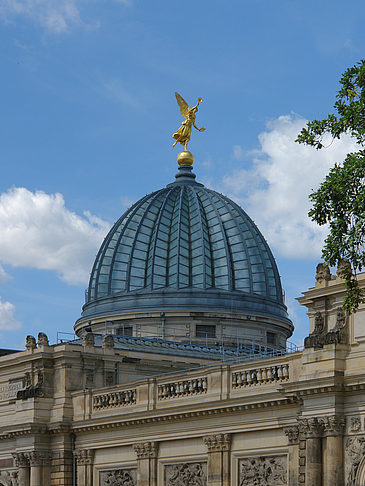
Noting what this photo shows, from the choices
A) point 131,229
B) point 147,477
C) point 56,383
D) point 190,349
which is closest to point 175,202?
point 131,229

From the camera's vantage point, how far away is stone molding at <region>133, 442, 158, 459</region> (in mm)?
46938

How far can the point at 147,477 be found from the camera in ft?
154

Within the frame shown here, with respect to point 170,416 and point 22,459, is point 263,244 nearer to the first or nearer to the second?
point 22,459

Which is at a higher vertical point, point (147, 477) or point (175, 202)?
point (175, 202)

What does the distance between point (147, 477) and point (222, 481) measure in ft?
15.1

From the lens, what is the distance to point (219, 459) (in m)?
43.7

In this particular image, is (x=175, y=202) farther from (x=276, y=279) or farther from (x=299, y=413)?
(x=299, y=413)

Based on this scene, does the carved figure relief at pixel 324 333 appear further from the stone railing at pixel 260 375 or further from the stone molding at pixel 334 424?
the stone molding at pixel 334 424

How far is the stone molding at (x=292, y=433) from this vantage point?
40344mm

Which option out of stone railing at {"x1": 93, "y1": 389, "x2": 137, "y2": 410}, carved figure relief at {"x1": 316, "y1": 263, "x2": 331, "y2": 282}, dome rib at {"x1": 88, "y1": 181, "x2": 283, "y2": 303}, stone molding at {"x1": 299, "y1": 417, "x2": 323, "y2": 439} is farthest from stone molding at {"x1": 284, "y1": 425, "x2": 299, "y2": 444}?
dome rib at {"x1": 88, "y1": 181, "x2": 283, "y2": 303}

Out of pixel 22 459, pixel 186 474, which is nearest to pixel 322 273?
pixel 186 474

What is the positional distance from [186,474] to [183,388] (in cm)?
339

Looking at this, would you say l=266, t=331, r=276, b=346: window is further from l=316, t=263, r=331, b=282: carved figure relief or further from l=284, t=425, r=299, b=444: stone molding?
l=316, t=263, r=331, b=282: carved figure relief

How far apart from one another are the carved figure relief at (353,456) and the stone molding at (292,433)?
116 inches
